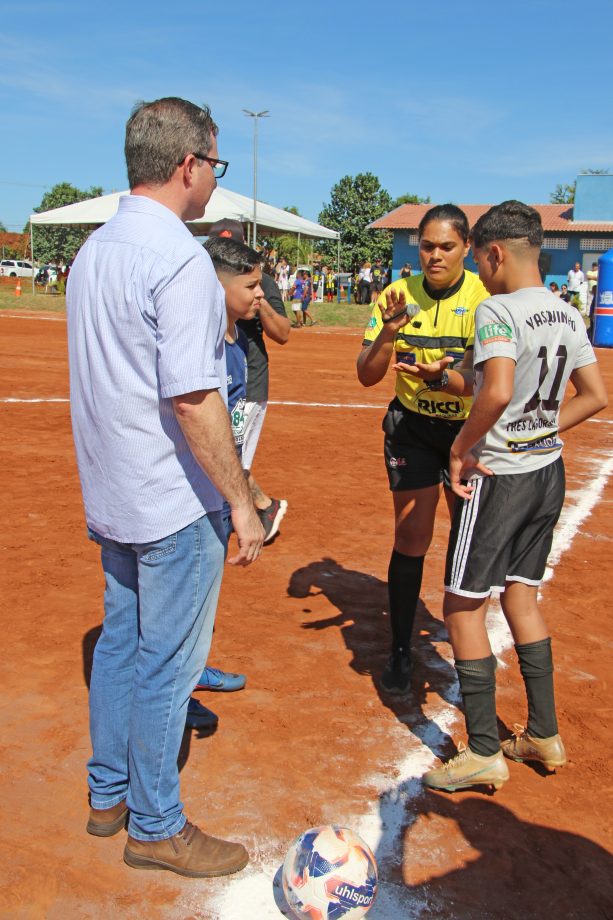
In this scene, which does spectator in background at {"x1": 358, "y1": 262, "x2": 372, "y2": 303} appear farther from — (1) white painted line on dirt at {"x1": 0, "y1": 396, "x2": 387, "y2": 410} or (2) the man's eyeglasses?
(2) the man's eyeglasses

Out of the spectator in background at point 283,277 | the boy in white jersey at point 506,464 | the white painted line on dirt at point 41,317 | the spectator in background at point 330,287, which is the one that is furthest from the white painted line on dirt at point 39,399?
the spectator in background at point 330,287

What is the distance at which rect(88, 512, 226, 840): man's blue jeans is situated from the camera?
260 cm

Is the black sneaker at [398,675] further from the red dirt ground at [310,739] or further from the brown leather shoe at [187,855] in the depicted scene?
the brown leather shoe at [187,855]

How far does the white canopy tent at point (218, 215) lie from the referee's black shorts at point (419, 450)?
26.9 metres

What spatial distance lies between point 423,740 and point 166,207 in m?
2.50

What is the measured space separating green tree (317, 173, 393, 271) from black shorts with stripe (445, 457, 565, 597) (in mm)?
67462

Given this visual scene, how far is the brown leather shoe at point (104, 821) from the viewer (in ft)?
9.55

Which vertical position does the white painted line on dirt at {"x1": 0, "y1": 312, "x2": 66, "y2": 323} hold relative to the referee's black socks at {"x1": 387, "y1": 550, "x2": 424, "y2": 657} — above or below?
above

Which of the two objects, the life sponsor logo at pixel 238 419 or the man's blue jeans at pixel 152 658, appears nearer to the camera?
the man's blue jeans at pixel 152 658

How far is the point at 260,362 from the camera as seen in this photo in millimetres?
6004

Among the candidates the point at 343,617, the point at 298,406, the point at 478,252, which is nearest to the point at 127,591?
the point at 478,252

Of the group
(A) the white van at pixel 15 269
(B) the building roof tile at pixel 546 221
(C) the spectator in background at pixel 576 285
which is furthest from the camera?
(A) the white van at pixel 15 269

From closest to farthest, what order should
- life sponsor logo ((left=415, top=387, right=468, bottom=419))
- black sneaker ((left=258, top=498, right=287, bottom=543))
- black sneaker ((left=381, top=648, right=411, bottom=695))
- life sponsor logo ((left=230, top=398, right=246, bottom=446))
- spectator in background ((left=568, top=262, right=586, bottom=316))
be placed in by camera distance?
life sponsor logo ((left=415, top=387, right=468, bottom=419)) → black sneaker ((left=381, top=648, right=411, bottom=695)) → life sponsor logo ((left=230, top=398, right=246, bottom=446)) → black sneaker ((left=258, top=498, right=287, bottom=543)) → spectator in background ((left=568, top=262, right=586, bottom=316))

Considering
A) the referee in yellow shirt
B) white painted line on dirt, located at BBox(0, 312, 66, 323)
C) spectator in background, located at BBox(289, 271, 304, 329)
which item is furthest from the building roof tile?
the referee in yellow shirt
